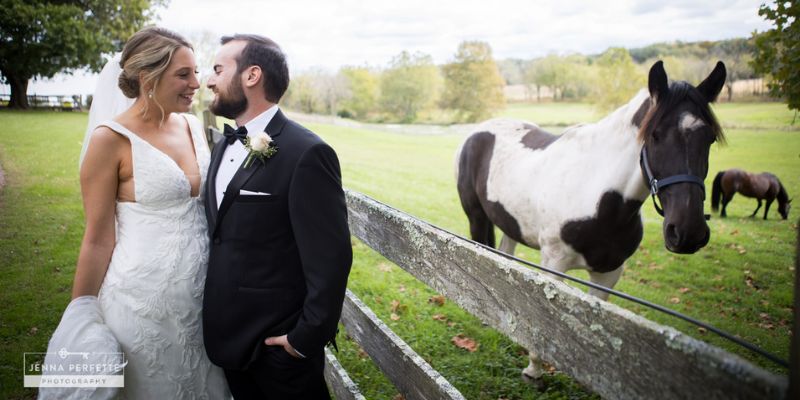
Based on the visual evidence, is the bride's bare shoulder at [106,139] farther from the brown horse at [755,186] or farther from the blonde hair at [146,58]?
the brown horse at [755,186]

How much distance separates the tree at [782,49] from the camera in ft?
13.3

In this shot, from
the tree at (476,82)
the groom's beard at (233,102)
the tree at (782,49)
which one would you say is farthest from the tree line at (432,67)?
the groom's beard at (233,102)

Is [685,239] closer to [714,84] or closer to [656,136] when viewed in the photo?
[656,136]

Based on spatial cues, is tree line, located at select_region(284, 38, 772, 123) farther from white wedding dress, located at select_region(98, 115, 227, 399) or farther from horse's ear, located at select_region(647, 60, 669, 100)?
white wedding dress, located at select_region(98, 115, 227, 399)

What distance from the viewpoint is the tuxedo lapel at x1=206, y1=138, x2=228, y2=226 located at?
2.26m

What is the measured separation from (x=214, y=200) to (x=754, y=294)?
769cm

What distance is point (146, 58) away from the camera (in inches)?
93.6

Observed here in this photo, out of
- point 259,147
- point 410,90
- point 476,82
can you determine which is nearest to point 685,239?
point 259,147

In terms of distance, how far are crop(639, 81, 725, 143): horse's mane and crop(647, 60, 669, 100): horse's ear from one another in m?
0.03

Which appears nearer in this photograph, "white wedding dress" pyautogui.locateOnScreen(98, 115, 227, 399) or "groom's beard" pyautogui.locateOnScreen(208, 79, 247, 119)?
"groom's beard" pyautogui.locateOnScreen(208, 79, 247, 119)

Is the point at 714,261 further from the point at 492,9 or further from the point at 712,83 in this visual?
the point at 492,9

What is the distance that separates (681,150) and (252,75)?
A: 8.83 ft

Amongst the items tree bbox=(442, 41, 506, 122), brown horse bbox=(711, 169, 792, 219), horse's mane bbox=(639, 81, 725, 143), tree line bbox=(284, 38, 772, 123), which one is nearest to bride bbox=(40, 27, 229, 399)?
horse's mane bbox=(639, 81, 725, 143)

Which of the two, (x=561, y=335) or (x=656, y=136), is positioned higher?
(x=656, y=136)
